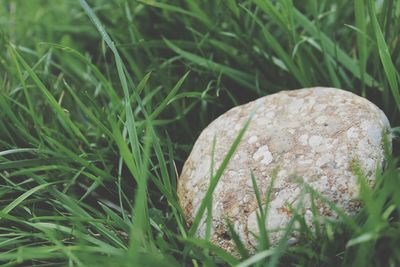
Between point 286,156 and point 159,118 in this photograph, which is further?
point 159,118

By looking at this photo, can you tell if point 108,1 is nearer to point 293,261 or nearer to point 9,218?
point 9,218

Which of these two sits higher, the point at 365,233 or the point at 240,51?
the point at 240,51

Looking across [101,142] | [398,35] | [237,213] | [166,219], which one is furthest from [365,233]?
[101,142]

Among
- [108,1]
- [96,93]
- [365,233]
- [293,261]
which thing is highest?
[108,1]
